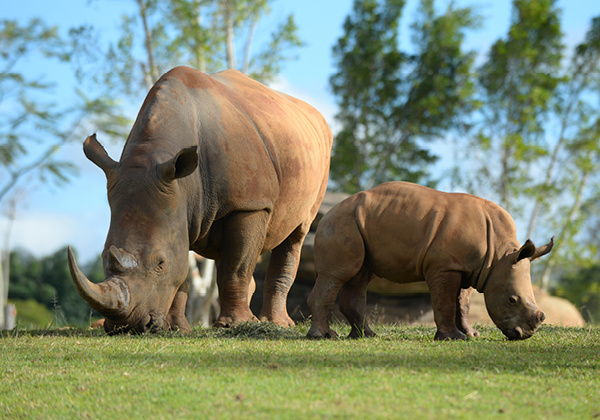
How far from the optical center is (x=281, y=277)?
329 inches

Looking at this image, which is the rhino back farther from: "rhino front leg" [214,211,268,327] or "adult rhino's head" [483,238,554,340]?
"rhino front leg" [214,211,268,327]

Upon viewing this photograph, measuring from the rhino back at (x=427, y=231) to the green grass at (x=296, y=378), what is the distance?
673 mm

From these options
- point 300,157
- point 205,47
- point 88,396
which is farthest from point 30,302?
point 88,396

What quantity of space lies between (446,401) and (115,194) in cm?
351

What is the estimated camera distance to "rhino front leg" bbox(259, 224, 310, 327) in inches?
318

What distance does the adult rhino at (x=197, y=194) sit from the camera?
563 cm

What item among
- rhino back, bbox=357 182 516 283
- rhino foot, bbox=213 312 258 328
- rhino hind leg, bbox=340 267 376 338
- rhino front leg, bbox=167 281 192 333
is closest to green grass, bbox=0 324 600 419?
rhino hind leg, bbox=340 267 376 338

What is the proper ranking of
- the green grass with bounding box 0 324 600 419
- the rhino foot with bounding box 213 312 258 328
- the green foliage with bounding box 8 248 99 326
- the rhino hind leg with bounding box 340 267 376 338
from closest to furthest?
the green grass with bounding box 0 324 600 419 → the rhino hind leg with bounding box 340 267 376 338 → the rhino foot with bounding box 213 312 258 328 → the green foliage with bounding box 8 248 99 326

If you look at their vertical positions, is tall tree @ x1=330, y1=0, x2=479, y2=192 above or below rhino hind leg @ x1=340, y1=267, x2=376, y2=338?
above

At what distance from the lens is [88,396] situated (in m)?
3.82

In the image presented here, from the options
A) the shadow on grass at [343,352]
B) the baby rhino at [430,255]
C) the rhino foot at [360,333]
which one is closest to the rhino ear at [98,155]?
the shadow on grass at [343,352]

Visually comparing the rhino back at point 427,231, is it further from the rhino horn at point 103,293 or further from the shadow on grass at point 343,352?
the rhino horn at point 103,293

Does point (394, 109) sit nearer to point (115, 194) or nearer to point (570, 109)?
point (570, 109)

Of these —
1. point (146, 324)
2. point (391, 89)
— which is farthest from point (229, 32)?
point (146, 324)
